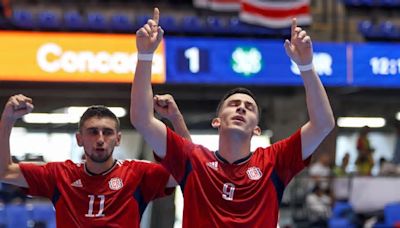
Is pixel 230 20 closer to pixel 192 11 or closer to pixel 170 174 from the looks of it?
pixel 192 11

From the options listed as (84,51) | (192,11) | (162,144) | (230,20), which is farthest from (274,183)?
(192,11)

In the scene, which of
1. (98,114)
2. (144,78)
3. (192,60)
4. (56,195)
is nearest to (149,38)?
(144,78)

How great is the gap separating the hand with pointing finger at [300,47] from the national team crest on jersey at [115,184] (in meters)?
1.22

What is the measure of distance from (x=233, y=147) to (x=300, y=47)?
627 mm

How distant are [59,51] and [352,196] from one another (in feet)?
17.0

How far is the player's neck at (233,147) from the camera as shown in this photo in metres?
4.48

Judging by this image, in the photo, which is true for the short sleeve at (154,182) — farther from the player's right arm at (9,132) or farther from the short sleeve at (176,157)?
the player's right arm at (9,132)

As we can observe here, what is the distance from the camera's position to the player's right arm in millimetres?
4609

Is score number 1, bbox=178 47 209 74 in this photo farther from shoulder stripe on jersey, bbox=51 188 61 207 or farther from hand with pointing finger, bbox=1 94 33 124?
hand with pointing finger, bbox=1 94 33 124

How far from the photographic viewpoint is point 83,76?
14.1 metres

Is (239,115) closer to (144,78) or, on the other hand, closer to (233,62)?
(144,78)

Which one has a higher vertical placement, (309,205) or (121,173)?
(121,173)

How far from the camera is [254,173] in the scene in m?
4.48

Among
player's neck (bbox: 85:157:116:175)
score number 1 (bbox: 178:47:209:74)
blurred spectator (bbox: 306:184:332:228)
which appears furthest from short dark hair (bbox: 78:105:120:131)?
score number 1 (bbox: 178:47:209:74)
